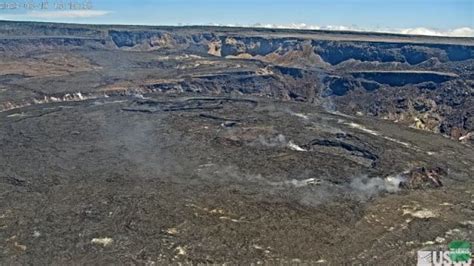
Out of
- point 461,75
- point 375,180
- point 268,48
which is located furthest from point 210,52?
point 375,180

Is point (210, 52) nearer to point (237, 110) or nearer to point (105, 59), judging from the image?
point (105, 59)

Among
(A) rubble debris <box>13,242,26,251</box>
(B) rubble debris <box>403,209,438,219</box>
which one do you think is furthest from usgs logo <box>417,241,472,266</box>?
(A) rubble debris <box>13,242,26,251</box>

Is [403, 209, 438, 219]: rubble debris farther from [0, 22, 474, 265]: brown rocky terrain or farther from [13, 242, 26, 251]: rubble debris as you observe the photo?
→ [13, 242, 26, 251]: rubble debris

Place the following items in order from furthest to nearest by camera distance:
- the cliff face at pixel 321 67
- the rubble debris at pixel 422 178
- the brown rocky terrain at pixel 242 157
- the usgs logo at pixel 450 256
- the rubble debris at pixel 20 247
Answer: the cliff face at pixel 321 67
the rubble debris at pixel 422 178
the brown rocky terrain at pixel 242 157
the rubble debris at pixel 20 247
the usgs logo at pixel 450 256

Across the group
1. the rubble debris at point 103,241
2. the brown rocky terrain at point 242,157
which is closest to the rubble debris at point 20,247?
the brown rocky terrain at point 242,157

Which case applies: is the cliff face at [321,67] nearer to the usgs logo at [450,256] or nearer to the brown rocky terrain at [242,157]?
the brown rocky terrain at [242,157]
